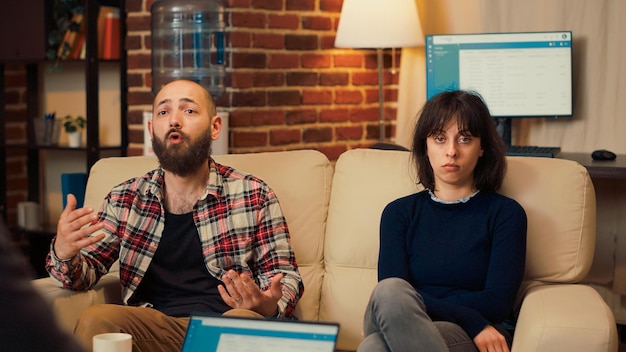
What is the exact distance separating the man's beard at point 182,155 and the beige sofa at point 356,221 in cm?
25

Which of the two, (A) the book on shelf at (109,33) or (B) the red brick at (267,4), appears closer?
(B) the red brick at (267,4)

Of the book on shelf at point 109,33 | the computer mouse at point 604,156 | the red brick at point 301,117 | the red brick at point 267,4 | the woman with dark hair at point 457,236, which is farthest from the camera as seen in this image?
the book on shelf at point 109,33

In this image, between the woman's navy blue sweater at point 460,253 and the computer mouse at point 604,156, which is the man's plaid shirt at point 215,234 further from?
the computer mouse at point 604,156

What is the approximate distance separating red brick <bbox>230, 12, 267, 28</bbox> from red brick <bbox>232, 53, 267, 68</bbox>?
12 centimetres

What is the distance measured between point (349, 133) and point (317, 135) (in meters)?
0.24

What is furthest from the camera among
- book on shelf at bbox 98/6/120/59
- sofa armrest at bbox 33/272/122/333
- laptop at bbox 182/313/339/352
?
book on shelf at bbox 98/6/120/59

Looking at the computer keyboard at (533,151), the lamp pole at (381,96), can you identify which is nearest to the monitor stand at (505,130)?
the computer keyboard at (533,151)

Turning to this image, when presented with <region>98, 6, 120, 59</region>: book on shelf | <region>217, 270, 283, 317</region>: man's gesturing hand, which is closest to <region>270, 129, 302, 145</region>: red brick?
<region>98, 6, 120, 59</region>: book on shelf

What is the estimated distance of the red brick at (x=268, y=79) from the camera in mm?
3895

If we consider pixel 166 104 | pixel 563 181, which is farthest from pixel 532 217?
pixel 166 104

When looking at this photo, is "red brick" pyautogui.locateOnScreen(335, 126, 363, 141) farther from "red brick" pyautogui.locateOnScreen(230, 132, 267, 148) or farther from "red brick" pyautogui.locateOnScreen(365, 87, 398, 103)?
"red brick" pyautogui.locateOnScreen(230, 132, 267, 148)

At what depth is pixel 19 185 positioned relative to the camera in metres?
4.95

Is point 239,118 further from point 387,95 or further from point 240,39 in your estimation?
point 387,95

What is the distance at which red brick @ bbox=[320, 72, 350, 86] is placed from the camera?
4266 millimetres
